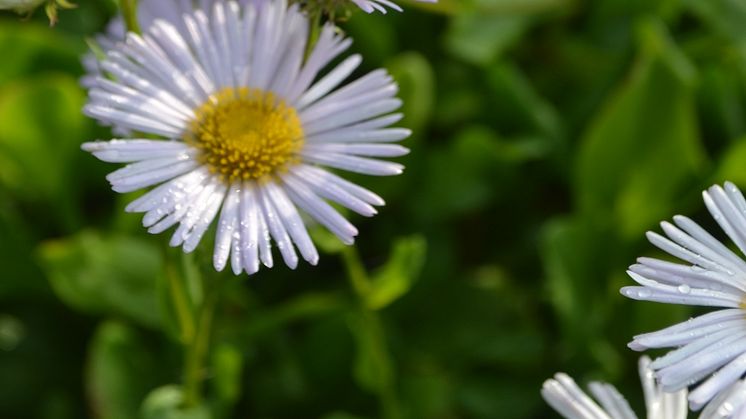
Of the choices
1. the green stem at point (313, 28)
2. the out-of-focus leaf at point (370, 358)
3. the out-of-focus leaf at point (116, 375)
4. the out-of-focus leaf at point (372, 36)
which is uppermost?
the out-of-focus leaf at point (372, 36)

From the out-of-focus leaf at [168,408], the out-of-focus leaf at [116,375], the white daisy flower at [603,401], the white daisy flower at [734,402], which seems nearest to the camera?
the white daisy flower at [734,402]

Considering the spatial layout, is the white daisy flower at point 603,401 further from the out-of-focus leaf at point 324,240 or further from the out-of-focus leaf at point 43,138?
the out-of-focus leaf at point 43,138

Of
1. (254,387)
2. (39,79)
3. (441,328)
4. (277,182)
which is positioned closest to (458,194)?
(441,328)

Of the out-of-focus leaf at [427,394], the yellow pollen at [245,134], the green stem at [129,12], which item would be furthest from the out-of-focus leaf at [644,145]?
the green stem at [129,12]

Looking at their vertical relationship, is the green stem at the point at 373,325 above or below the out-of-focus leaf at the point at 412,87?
below

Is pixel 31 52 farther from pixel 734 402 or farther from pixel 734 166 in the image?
pixel 734 402

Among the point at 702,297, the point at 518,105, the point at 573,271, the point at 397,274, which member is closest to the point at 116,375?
the point at 397,274

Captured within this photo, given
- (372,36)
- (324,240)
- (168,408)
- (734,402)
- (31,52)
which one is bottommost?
(734,402)

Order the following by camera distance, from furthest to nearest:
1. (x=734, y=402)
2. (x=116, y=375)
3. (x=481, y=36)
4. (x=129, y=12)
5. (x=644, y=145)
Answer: (x=481, y=36) < (x=644, y=145) < (x=116, y=375) < (x=129, y=12) < (x=734, y=402)

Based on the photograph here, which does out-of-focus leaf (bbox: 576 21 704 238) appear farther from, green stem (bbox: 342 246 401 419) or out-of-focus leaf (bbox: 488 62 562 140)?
green stem (bbox: 342 246 401 419)
